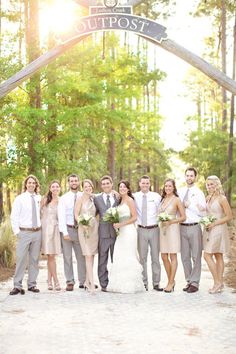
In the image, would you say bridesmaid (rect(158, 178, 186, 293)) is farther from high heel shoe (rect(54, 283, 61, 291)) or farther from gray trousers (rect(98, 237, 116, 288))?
high heel shoe (rect(54, 283, 61, 291))

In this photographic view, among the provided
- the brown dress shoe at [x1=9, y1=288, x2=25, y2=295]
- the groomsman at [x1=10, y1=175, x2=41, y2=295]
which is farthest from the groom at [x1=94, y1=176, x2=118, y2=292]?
the brown dress shoe at [x1=9, y1=288, x2=25, y2=295]

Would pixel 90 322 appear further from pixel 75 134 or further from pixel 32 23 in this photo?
pixel 32 23

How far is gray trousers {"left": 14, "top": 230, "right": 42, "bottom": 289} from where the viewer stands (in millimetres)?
10148

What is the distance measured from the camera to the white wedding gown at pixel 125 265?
10.0 meters

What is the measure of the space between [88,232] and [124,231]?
0.65m

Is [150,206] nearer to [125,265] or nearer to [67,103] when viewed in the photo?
[125,265]

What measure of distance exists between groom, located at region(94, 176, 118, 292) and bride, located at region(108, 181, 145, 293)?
162 mm

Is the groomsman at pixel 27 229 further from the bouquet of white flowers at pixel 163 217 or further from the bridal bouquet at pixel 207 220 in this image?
the bridal bouquet at pixel 207 220

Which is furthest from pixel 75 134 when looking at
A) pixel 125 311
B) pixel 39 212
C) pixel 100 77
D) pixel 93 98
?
pixel 125 311

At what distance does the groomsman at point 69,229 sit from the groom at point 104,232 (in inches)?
16.5

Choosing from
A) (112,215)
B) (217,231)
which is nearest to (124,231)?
(112,215)

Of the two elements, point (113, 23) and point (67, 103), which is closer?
point (113, 23)

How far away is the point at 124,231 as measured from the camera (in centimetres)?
1023

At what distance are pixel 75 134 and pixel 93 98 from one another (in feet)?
8.55
